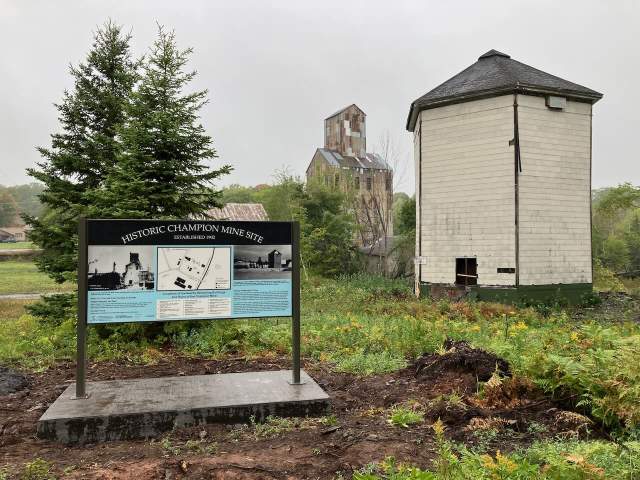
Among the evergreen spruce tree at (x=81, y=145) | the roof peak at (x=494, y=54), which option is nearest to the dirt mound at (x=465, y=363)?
the evergreen spruce tree at (x=81, y=145)

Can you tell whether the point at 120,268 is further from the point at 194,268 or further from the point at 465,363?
the point at 465,363

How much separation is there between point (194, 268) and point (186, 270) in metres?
0.09

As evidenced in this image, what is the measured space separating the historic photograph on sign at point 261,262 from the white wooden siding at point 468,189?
1241cm

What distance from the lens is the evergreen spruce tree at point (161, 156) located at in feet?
32.5

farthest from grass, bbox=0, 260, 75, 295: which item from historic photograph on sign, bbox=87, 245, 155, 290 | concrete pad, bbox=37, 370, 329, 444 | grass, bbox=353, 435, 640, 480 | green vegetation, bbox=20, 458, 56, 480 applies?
grass, bbox=353, 435, 640, 480

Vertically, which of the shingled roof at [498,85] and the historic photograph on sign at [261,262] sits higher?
the shingled roof at [498,85]

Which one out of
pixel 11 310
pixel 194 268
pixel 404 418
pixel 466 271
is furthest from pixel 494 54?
pixel 11 310

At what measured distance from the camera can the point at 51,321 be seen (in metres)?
13.1

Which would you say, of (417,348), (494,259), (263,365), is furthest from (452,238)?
(263,365)

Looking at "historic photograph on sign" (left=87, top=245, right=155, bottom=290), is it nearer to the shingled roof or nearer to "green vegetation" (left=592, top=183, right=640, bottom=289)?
the shingled roof

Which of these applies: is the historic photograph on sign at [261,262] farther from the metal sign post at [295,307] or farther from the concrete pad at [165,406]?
the concrete pad at [165,406]

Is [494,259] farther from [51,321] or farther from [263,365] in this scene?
[51,321]

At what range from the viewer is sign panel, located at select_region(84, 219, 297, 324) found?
18.9 ft

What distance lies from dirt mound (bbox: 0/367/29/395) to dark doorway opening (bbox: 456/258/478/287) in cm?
1415
